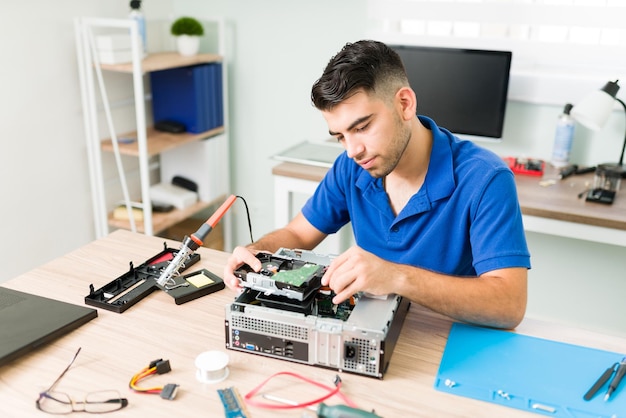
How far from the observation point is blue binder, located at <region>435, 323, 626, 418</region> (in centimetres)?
100

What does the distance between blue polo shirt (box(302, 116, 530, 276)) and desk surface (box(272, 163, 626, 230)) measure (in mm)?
672

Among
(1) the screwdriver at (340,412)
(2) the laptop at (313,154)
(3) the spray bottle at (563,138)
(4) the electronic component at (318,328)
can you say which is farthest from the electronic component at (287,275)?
(3) the spray bottle at (563,138)

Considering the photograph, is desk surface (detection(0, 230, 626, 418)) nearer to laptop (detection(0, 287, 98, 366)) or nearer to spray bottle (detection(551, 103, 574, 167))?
laptop (detection(0, 287, 98, 366))

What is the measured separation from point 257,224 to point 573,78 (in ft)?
5.56

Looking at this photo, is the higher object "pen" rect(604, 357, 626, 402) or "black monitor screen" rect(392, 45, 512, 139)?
"black monitor screen" rect(392, 45, 512, 139)

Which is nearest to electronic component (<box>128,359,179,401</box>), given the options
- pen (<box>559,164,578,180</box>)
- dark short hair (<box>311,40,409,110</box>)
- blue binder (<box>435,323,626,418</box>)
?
blue binder (<box>435,323,626,418</box>)

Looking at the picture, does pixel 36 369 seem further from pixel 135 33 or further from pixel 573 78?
pixel 573 78

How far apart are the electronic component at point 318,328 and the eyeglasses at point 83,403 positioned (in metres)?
0.23

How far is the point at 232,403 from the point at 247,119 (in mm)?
2264

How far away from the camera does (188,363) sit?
1111 mm

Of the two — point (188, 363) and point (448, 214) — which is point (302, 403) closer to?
point (188, 363)

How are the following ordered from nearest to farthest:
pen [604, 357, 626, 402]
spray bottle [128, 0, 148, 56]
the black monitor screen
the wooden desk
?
pen [604, 357, 626, 402] < the wooden desk < the black monitor screen < spray bottle [128, 0, 148, 56]

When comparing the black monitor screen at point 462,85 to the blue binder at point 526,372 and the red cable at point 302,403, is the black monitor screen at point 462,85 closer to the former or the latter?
the blue binder at point 526,372

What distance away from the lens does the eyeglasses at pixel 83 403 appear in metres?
0.98
